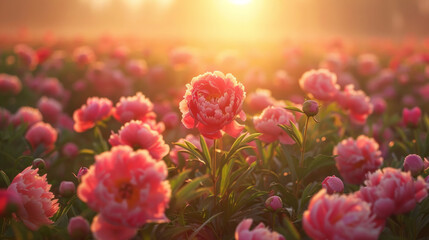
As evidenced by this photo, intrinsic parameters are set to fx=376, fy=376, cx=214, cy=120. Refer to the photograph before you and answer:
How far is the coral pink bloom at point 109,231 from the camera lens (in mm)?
1084

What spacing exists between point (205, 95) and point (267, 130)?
1.90 ft

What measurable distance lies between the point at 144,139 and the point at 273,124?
0.72m

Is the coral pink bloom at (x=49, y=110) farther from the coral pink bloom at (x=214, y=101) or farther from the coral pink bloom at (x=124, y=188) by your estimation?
the coral pink bloom at (x=124, y=188)

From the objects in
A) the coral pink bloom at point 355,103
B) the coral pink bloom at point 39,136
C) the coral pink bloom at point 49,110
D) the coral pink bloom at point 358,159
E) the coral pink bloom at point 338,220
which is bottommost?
the coral pink bloom at point 49,110

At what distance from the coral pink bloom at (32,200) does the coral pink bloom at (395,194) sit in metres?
1.20

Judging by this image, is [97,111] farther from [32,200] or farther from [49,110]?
[49,110]

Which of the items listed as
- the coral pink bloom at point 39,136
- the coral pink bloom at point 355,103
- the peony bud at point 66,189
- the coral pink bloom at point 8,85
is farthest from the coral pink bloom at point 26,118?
the coral pink bloom at point 355,103

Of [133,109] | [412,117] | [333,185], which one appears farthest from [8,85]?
[412,117]

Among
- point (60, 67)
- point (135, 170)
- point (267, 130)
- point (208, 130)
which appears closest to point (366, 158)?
point (267, 130)

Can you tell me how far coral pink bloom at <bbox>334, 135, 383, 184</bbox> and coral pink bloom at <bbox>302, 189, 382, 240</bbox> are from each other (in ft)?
3.08

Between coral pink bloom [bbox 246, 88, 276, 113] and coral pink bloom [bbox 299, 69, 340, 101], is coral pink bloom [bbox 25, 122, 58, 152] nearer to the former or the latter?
coral pink bloom [bbox 246, 88, 276, 113]

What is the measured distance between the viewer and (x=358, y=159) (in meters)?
1.99

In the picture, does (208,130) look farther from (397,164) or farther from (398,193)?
(397,164)

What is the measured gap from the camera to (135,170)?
3.62ft
